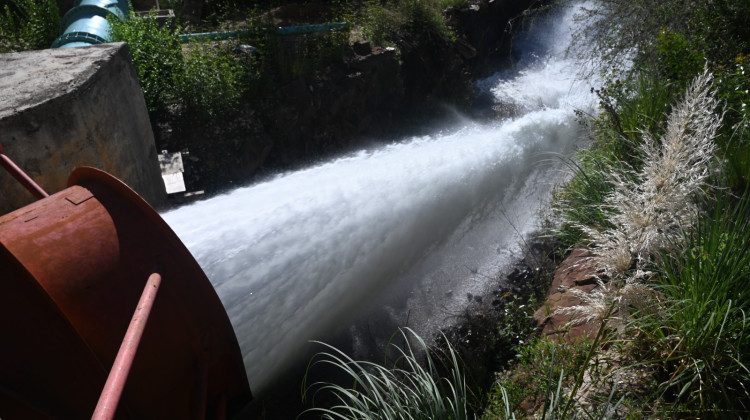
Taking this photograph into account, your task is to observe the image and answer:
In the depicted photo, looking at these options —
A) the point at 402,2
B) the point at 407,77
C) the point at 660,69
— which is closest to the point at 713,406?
the point at 660,69

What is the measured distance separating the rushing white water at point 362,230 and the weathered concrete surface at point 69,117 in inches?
30.7

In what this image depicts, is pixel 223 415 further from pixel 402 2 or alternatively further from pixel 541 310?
pixel 402 2

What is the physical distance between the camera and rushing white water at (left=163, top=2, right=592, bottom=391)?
340cm

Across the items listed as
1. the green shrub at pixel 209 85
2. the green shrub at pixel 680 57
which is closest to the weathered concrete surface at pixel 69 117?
the green shrub at pixel 209 85

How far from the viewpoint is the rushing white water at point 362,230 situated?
3.40 meters

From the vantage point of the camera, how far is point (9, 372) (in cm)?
194

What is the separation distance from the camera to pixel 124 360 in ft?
5.16

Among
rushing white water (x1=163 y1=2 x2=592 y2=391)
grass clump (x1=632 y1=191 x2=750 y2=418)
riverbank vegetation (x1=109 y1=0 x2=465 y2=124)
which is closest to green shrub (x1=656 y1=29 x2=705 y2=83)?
rushing white water (x1=163 y1=2 x2=592 y2=391)

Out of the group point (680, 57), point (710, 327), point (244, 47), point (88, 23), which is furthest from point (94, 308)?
point (244, 47)

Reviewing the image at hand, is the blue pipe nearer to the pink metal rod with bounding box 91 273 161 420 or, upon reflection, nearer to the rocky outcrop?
the pink metal rod with bounding box 91 273 161 420

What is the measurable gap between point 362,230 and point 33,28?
553 cm

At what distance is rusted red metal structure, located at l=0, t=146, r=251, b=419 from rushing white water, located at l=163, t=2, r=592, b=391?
0.80m

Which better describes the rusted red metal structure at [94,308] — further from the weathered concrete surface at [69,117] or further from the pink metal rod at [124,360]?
the weathered concrete surface at [69,117]

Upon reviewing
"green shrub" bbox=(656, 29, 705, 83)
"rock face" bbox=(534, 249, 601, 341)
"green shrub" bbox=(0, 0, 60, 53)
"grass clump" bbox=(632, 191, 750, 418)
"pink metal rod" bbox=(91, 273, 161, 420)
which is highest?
"green shrub" bbox=(0, 0, 60, 53)
